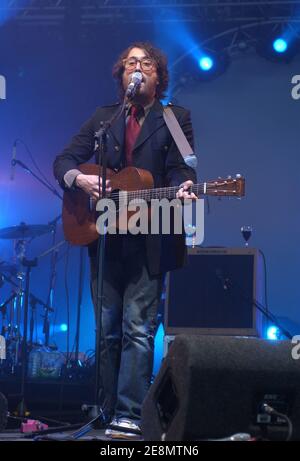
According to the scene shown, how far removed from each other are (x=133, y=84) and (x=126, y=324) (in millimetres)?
1262

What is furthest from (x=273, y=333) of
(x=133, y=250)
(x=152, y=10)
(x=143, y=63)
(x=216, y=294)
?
(x=143, y=63)

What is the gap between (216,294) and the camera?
6.57 meters

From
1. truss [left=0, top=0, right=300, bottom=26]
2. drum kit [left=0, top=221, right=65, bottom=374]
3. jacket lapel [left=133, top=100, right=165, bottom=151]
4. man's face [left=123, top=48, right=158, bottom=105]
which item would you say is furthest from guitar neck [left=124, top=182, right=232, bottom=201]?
truss [left=0, top=0, right=300, bottom=26]

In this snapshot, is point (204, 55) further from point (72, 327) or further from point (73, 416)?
point (73, 416)

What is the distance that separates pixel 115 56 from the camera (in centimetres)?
862

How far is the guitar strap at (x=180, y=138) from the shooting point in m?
3.80

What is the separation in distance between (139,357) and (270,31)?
18.1 ft

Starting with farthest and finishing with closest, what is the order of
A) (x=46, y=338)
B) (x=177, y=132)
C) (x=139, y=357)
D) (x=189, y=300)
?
(x=46, y=338) → (x=189, y=300) → (x=177, y=132) → (x=139, y=357)

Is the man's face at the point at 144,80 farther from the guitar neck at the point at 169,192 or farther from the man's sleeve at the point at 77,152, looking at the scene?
the guitar neck at the point at 169,192

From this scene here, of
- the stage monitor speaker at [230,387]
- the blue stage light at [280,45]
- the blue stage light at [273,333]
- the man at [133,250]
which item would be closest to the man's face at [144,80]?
the man at [133,250]

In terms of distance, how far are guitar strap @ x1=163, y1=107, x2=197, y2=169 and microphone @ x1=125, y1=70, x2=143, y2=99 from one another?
0.83 feet

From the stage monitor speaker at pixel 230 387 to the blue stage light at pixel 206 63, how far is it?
6.16m

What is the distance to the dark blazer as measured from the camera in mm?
3791
